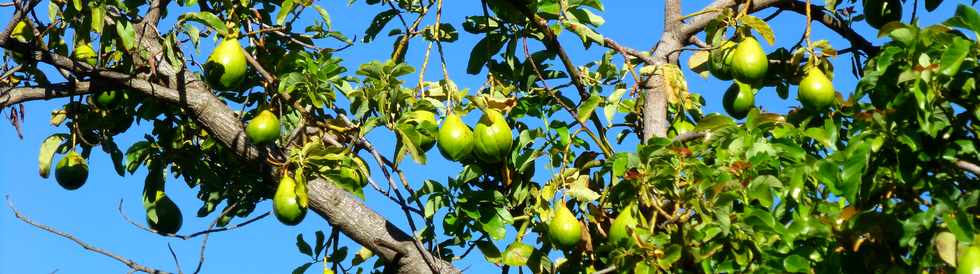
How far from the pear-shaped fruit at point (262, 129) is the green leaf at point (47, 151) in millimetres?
788

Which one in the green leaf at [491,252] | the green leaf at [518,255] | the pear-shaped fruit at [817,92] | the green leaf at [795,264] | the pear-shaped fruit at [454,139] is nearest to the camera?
the green leaf at [795,264]

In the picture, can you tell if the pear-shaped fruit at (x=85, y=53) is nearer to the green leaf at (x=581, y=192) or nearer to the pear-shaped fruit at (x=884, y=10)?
the green leaf at (x=581, y=192)

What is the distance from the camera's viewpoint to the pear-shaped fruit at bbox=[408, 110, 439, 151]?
3180mm

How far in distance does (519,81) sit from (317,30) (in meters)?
0.58

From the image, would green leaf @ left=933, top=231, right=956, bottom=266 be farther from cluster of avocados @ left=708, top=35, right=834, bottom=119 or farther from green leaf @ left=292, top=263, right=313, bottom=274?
green leaf @ left=292, top=263, right=313, bottom=274

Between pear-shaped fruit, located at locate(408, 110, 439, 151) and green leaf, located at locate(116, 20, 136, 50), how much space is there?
2.36 ft

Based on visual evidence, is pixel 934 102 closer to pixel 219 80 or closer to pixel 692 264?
pixel 692 264

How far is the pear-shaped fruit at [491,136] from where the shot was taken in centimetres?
304

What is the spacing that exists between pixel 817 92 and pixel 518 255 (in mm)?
857

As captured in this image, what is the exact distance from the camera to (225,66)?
3.15 meters

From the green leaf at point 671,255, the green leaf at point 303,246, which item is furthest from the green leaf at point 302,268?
the green leaf at point 671,255

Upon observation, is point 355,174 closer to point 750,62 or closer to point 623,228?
point 623,228

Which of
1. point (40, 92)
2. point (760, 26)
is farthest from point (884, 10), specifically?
point (40, 92)

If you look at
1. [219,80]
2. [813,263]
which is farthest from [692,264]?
[219,80]
